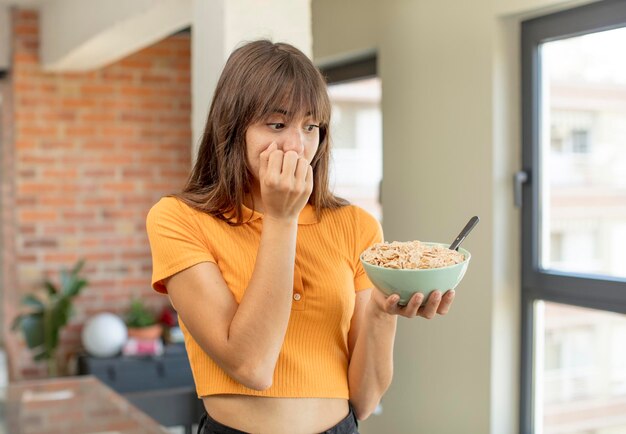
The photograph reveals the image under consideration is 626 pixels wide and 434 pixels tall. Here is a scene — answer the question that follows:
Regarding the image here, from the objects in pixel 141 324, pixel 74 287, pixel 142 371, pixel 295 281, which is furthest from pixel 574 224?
pixel 74 287

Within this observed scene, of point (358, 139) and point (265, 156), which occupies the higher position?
point (358, 139)

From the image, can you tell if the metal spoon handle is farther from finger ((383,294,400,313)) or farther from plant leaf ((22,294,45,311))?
plant leaf ((22,294,45,311))

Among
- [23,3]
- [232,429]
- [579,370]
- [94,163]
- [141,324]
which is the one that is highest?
[23,3]

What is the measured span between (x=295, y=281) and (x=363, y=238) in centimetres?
15

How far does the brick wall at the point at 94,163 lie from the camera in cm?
508

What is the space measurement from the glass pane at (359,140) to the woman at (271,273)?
108 inches

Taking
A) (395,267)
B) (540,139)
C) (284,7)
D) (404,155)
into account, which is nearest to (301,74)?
(395,267)

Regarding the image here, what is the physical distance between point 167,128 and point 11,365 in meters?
1.81

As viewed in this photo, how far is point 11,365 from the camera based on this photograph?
5.26 meters

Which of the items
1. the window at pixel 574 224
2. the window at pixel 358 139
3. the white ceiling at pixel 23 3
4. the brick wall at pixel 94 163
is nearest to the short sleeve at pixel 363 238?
the window at pixel 574 224

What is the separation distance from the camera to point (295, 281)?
1307 millimetres

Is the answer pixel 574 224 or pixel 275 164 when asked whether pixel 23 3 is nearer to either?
pixel 574 224

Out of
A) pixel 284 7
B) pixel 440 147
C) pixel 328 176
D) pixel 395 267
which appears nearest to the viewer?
pixel 395 267

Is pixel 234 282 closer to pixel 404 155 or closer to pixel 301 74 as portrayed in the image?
pixel 301 74
